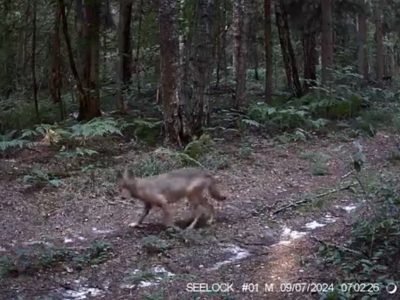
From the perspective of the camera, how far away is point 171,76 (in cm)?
1223

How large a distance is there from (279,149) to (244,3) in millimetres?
5854

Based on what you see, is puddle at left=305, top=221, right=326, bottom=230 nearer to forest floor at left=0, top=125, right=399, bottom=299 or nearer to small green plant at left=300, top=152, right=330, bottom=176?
forest floor at left=0, top=125, right=399, bottom=299

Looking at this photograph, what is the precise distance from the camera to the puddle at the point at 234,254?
22.3ft

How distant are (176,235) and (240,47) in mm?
10333

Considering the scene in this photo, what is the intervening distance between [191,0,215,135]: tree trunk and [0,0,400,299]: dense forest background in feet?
0.09

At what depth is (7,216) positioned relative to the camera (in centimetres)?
892

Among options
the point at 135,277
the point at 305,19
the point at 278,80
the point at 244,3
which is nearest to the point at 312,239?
the point at 135,277

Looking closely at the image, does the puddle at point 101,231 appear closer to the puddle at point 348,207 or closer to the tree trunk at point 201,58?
the puddle at point 348,207

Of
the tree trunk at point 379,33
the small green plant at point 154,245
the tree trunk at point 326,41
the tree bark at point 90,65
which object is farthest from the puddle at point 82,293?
the tree trunk at point 379,33

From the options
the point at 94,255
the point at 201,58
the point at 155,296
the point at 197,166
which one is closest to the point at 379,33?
the point at 201,58

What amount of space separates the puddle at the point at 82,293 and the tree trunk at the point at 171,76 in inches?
251

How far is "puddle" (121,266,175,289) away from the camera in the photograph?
632 cm

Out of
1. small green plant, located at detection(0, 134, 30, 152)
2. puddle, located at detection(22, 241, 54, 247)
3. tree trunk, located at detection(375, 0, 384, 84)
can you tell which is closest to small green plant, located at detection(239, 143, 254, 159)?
small green plant, located at detection(0, 134, 30, 152)

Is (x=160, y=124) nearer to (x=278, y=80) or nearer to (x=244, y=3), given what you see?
(x=244, y=3)
